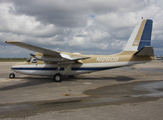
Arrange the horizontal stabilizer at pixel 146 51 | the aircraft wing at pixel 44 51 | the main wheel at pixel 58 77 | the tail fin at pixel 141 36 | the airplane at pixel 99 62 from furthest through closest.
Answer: the tail fin at pixel 141 36 → the airplane at pixel 99 62 → the main wheel at pixel 58 77 → the horizontal stabilizer at pixel 146 51 → the aircraft wing at pixel 44 51

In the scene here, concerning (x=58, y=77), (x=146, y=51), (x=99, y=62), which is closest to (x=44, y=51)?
(x=58, y=77)

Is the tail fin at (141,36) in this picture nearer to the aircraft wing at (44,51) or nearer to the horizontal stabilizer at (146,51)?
the horizontal stabilizer at (146,51)

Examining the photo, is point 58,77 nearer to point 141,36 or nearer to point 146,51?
point 146,51

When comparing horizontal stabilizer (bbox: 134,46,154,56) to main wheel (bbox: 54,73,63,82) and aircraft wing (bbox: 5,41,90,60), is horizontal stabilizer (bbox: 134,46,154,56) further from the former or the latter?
main wheel (bbox: 54,73,63,82)

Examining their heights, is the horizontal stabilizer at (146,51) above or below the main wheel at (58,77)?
above

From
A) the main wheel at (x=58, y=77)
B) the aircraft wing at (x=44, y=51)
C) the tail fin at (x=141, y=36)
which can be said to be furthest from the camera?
the tail fin at (x=141, y=36)

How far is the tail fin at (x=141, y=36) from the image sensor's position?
13.0 meters

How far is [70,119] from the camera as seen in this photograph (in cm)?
453

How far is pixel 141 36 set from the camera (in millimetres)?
13125

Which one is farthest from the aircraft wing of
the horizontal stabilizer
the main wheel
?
the horizontal stabilizer

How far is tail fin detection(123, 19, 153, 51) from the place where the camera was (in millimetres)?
13047

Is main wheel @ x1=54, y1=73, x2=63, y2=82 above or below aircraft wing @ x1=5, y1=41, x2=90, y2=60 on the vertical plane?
below

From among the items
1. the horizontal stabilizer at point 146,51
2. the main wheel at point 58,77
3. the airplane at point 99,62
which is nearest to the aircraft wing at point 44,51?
the airplane at point 99,62

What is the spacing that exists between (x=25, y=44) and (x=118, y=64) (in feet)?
28.6
